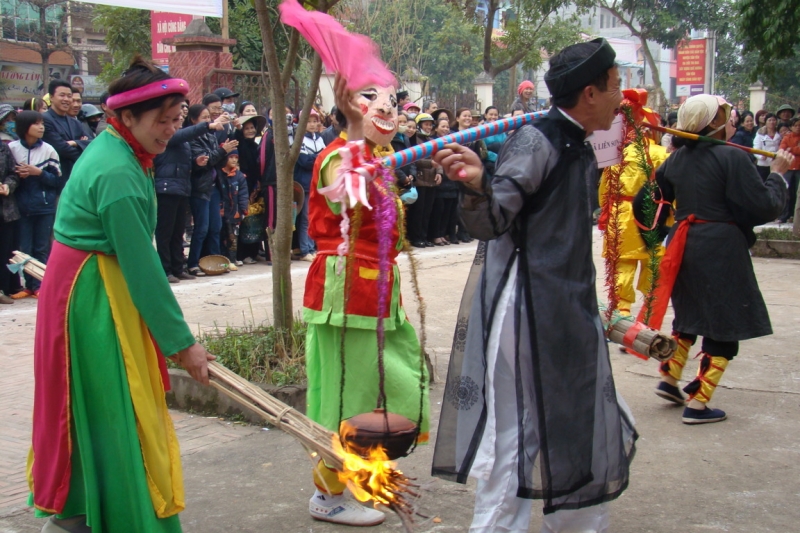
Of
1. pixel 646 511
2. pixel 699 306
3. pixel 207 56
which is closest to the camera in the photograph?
pixel 646 511

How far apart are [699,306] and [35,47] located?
31.3 meters

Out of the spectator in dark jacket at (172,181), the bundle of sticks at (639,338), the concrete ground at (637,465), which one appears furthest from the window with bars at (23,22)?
the bundle of sticks at (639,338)

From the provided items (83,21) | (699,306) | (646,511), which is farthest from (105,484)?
(83,21)

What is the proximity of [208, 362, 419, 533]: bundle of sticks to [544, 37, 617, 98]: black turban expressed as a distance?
4.63 ft

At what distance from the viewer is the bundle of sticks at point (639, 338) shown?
331 cm

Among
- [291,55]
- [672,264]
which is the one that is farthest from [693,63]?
[291,55]

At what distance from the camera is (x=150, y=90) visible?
2834 millimetres

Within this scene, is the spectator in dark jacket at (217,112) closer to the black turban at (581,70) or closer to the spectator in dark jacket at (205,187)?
the spectator in dark jacket at (205,187)

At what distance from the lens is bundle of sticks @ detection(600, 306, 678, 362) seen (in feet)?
10.8

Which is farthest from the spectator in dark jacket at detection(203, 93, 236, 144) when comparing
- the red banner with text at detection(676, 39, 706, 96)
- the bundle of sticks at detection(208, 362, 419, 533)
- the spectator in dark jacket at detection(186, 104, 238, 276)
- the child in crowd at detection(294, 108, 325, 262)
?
the red banner with text at detection(676, 39, 706, 96)

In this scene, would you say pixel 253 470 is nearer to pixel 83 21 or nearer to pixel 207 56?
pixel 207 56

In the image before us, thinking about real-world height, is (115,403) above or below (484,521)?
above

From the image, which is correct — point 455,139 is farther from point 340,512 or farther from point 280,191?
point 280,191

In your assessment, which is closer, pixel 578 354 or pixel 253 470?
pixel 578 354
